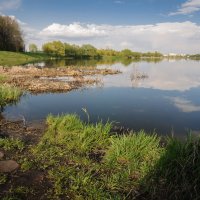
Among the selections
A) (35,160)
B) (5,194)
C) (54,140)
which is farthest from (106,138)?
(5,194)

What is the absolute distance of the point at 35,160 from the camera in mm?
7703

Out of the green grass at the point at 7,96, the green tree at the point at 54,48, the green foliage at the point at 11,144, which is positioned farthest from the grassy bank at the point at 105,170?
the green tree at the point at 54,48

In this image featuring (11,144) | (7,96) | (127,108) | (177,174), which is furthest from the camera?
(127,108)

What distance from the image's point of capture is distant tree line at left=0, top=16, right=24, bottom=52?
94.4 m

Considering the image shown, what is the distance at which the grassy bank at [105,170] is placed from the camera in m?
6.01

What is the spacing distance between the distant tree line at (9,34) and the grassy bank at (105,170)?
94944mm

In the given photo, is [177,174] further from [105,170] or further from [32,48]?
[32,48]

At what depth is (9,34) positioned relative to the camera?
313ft

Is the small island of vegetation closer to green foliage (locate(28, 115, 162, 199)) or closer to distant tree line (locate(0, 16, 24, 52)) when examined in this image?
green foliage (locate(28, 115, 162, 199))

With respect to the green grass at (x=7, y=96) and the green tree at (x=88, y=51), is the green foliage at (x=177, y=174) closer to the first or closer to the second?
the green grass at (x=7, y=96)

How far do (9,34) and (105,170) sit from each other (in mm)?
98218

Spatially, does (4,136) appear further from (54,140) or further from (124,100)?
(124,100)

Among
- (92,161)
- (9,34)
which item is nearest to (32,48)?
(9,34)

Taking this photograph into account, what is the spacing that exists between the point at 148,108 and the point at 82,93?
758cm
